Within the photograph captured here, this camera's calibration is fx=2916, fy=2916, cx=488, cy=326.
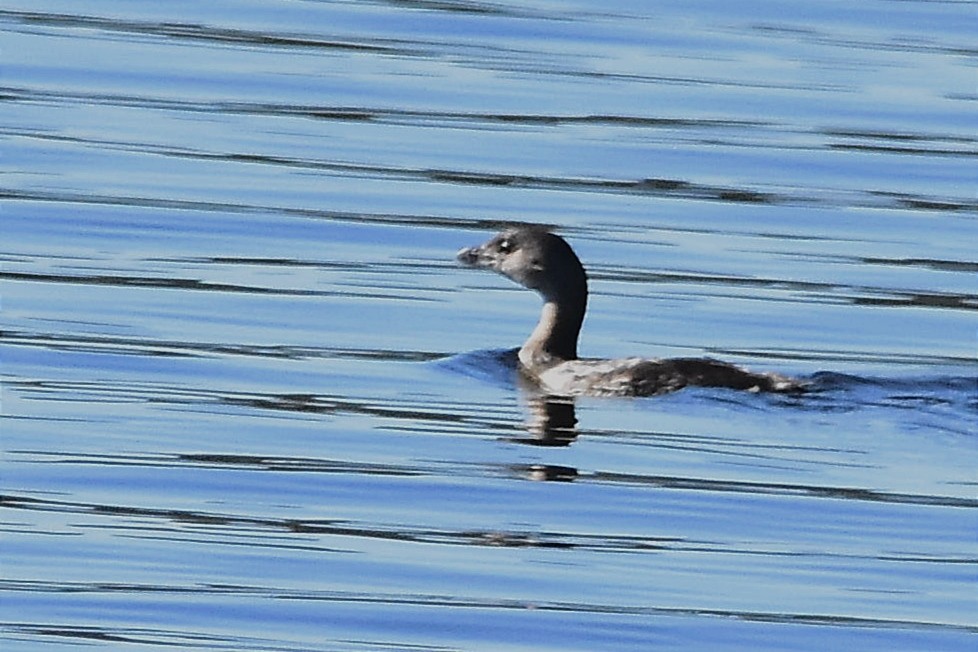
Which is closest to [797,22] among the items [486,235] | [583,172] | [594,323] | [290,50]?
[290,50]

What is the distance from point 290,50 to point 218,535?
14916mm

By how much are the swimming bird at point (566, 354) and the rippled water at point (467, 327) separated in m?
0.12

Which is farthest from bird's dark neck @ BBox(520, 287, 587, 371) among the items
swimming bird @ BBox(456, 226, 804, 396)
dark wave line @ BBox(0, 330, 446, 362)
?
dark wave line @ BBox(0, 330, 446, 362)

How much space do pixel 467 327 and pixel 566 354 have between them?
0.73 m

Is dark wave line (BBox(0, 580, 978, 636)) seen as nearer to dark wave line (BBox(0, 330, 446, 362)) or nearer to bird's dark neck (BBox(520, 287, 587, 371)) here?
dark wave line (BBox(0, 330, 446, 362))

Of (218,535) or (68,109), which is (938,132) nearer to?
(68,109)

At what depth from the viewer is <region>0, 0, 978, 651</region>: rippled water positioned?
9312mm

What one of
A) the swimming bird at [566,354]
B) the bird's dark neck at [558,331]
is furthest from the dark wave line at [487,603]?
the bird's dark neck at [558,331]

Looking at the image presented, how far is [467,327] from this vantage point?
14867 millimetres

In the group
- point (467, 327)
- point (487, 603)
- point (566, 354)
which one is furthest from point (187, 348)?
point (487, 603)

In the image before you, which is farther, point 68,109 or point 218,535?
point 68,109

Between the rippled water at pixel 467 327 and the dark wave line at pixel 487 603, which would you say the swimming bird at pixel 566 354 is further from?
the dark wave line at pixel 487 603

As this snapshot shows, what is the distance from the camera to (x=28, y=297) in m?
14.6

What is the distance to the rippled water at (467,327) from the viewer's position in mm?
9312
